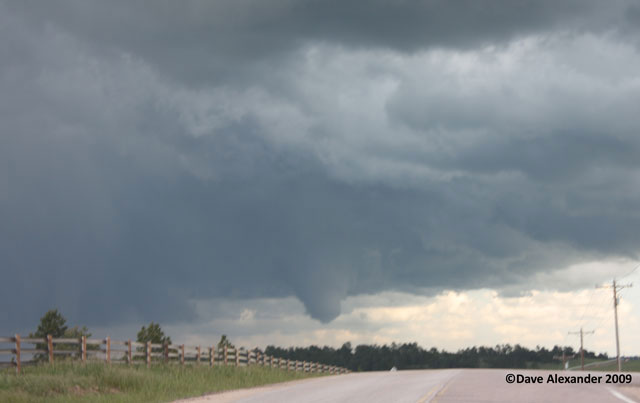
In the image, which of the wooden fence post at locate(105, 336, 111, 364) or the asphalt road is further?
the wooden fence post at locate(105, 336, 111, 364)

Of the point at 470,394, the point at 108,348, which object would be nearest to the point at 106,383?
the point at 108,348

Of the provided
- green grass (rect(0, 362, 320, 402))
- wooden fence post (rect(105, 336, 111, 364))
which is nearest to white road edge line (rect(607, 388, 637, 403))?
green grass (rect(0, 362, 320, 402))

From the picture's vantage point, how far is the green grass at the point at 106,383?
2578cm

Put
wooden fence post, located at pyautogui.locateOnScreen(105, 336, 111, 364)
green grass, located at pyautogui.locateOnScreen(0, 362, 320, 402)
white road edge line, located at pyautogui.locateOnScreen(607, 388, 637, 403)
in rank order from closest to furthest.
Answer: white road edge line, located at pyautogui.locateOnScreen(607, 388, 637, 403)
green grass, located at pyautogui.locateOnScreen(0, 362, 320, 402)
wooden fence post, located at pyautogui.locateOnScreen(105, 336, 111, 364)

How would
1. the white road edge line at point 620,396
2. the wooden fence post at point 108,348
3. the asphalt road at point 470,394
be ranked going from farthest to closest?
the wooden fence post at point 108,348 < the white road edge line at point 620,396 < the asphalt road at point 470,394

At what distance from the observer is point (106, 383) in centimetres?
2958

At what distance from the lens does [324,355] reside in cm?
19938

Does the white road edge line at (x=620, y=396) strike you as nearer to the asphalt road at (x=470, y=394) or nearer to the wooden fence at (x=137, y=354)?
the asphalt road at (x=470, y=394)

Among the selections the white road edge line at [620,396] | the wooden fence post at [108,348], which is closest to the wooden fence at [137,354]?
the wooden fence post at [108,348]

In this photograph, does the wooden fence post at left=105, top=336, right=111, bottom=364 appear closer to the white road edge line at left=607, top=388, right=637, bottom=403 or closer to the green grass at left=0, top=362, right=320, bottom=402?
the green grass at left=0, top=362, right=320, bottom=402

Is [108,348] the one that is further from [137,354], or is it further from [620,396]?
[620,396]

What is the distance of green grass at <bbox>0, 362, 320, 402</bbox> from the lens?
25.8 meters

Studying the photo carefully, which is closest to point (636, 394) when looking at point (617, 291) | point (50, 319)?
point (617, 291)

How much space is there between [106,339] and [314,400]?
56.7ft
